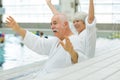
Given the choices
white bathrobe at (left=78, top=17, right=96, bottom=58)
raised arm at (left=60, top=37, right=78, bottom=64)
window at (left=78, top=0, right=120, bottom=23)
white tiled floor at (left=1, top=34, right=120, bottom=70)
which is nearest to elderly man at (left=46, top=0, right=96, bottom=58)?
white bathrobe at (left=78, top=17, right=96, bottom=58)

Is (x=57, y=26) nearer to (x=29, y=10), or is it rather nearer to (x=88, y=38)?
(x=88, y=38)

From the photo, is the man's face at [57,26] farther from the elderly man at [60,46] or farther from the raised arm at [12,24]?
the raised arm at [12,24]

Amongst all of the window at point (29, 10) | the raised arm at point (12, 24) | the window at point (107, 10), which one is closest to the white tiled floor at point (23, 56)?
the raised arm at point (12, 24)

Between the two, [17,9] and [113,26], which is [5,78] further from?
[17,9]

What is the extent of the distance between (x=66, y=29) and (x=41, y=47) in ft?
1.50

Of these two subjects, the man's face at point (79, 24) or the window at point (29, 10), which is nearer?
the man's face at point (79, 24)

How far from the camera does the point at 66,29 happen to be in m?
3.66

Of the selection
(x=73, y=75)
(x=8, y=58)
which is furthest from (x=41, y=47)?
(x=8, y=58)

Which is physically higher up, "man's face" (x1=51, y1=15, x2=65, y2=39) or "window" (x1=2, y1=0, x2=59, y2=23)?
"man's face" (x1=51, y1=15, x2=65, y2=39)

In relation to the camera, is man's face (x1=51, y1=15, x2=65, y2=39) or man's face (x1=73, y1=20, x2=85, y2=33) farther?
man's face (x1=73, y1=20, x2=85, y2=33)

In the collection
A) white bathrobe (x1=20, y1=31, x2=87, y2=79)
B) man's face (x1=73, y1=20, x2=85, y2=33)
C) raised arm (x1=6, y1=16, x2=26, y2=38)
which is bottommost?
white bathrobe (x1=20, y1=31, x2=87, y2=79)

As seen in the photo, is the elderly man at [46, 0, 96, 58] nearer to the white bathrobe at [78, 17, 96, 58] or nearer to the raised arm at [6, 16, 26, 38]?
the white bathrobe at [78, 17, 96, 58]

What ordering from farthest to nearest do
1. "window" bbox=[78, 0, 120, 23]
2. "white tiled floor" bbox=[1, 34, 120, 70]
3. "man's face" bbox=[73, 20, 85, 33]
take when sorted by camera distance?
"window" bbox=[78, 0, 120, 23]
"white tiled floor" bbox=[1, 34, 120, 70]
"man's face" bbox=[73, 20, 85, 33]

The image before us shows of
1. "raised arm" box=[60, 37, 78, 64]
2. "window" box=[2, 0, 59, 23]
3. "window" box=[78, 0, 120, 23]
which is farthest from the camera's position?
"window" box=[2, 0, 59, 23]
